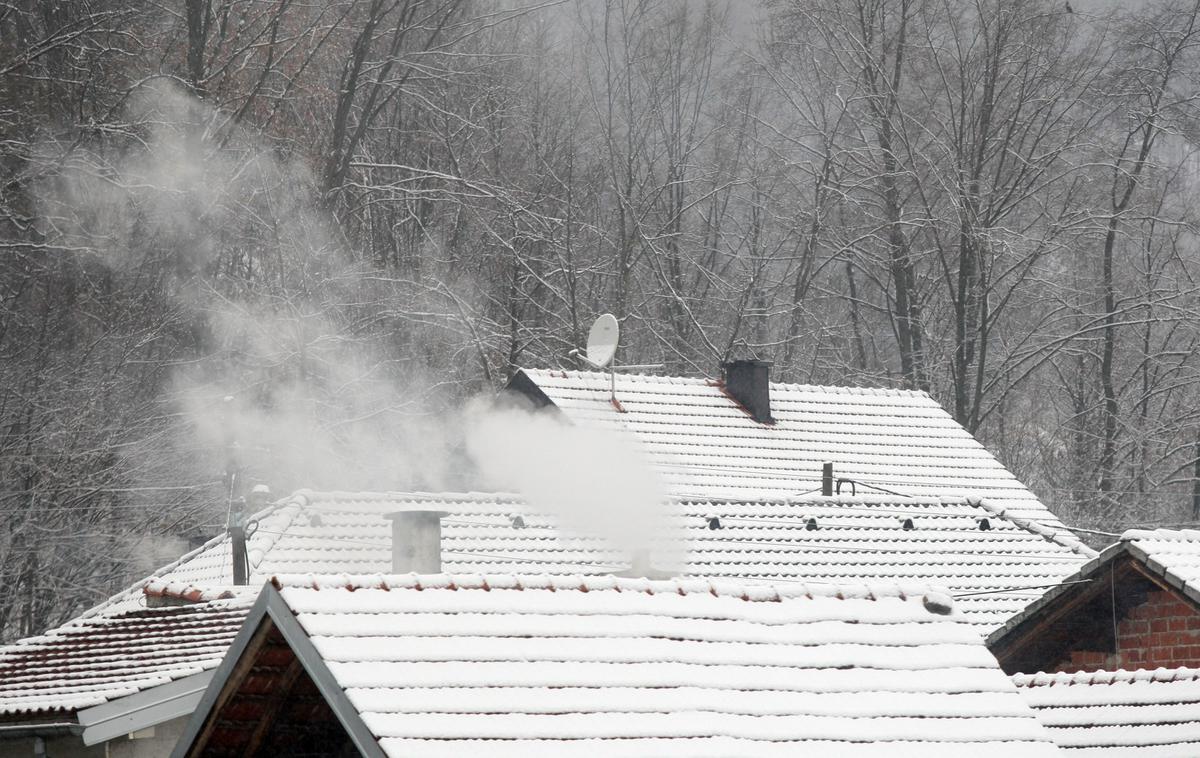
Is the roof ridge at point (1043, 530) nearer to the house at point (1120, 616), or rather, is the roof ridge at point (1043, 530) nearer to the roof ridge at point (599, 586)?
the house at point (1120, 616)

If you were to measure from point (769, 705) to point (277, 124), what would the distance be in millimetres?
20317

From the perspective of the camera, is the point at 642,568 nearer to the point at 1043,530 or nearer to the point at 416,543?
the point at 416,543

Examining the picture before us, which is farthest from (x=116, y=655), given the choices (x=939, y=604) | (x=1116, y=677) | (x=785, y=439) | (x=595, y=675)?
(x=785, y=439)

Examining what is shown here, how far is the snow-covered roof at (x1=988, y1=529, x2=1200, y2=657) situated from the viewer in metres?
10.5

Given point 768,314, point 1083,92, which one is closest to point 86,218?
point 768,314

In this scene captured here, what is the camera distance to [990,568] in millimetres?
17297

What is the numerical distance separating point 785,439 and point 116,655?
35.0 feet

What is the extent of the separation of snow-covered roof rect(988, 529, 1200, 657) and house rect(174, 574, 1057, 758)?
432 cm

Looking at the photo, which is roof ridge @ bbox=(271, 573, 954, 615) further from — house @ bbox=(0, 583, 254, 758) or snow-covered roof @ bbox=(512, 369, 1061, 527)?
snow-covered roof @ bbox=(512, 369, 1061, 527)

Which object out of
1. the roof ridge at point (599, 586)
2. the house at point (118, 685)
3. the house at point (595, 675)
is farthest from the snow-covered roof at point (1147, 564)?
the house at point (118, 685)

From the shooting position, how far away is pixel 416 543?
1331 cm

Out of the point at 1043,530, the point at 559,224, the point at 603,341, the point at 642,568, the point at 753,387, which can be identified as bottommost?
the point at 642,568

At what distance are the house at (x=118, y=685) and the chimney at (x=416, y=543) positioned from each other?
129 centimetres

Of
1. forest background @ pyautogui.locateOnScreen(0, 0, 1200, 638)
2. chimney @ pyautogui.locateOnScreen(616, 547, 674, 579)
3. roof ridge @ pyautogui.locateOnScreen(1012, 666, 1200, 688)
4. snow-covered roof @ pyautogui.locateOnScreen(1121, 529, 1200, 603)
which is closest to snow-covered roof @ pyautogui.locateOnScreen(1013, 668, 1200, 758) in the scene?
roof ridge @ pyautogui.locateOnScreen(1012, 666, 1200, 688)
